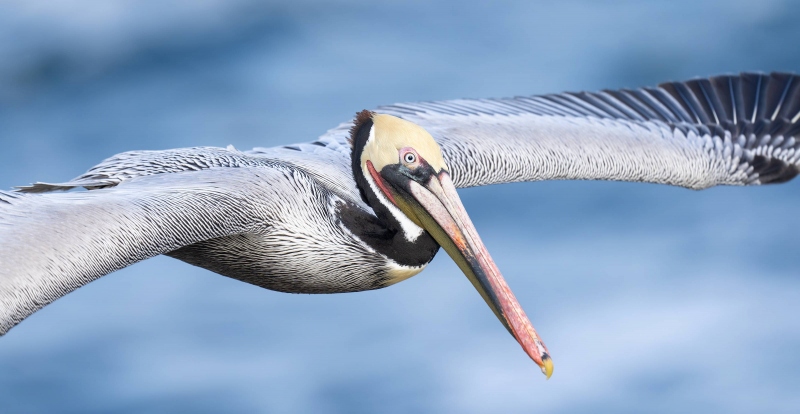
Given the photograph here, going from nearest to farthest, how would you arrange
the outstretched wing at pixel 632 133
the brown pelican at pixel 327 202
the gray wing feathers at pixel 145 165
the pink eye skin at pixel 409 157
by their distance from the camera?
1. the brown pelican at pixel 327 202
2. the pink eye skin at pixel 409 157
3. the gray wing feathers at pixel 145 165
4. the outstretched wing at pixel 632 133

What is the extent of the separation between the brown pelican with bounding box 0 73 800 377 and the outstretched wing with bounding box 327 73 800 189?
0.02 metres

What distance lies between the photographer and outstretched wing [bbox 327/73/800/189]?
9.98m

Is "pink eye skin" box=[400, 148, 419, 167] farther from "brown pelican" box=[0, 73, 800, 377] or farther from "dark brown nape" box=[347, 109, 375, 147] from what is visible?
"dark brown nape" box=[347, 109, 375, 147]

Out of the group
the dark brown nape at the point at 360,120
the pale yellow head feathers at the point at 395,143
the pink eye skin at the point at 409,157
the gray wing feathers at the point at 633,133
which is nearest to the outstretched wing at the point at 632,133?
the gray wing feathers at the point at 633,133

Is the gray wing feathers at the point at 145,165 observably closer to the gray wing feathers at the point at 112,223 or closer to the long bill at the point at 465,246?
the gray wing feathers at the point at 112,223

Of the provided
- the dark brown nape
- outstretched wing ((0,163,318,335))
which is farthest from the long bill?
outstretched wing ((0,163,318,335))

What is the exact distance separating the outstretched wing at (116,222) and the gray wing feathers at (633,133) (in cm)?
187

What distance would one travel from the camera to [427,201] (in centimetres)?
779

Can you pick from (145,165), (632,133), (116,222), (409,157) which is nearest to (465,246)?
(409,157)

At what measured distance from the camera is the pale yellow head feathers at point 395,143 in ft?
25.9

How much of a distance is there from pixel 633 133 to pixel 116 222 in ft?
16.1

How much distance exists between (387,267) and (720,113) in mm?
4577

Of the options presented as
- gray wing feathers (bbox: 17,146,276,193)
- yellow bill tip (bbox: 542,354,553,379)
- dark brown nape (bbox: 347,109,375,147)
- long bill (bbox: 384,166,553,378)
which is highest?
dark brown nape (bbox: 347,109,375,147)

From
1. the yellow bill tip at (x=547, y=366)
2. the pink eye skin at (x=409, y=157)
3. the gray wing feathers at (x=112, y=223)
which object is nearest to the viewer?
the gray wing feathers at (x=112, y=223)
